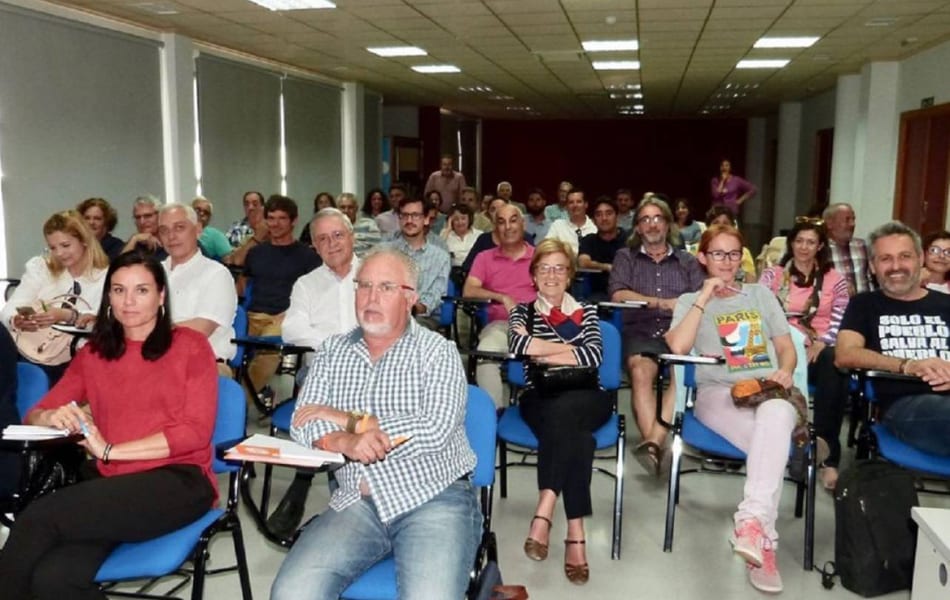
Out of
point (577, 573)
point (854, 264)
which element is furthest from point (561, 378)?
point (854, 264)

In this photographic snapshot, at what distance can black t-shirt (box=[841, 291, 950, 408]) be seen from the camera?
3266mm

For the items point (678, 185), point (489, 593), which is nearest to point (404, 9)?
point (489, 593)

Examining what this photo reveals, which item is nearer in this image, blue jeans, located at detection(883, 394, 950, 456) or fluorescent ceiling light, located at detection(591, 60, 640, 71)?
blue jeans, located at detection(883, 394, 950, 456)

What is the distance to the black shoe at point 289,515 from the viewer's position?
7.54ft

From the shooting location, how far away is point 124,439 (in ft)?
7.63

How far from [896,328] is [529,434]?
60.3 inches

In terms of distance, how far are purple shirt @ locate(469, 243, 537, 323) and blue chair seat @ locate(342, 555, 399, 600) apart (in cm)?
274

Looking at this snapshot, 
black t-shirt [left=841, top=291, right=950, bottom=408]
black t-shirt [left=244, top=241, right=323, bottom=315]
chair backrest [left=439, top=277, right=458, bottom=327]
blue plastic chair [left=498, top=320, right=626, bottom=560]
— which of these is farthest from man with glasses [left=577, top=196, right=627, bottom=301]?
black t-shirt [left=841, top=291, right=950, bottom=408]

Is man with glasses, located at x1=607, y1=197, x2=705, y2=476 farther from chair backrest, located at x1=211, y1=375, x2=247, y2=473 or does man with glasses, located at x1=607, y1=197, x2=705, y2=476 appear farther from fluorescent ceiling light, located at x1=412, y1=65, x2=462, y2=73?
fluorescent ceiling light, located at x1=412, y1=65, x2=462, y2=73

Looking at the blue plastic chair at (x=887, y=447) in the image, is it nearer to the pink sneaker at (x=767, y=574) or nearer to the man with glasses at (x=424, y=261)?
the pink sneaker at (x=767, y=574)

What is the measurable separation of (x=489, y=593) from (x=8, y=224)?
5590mm

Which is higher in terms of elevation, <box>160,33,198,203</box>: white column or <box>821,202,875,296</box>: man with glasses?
<box>160,33,198,203</box>: white column

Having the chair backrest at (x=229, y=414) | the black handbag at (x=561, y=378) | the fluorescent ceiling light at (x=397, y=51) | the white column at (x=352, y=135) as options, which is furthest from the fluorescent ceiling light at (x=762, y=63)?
the chair backrest at (x=229, y=414)

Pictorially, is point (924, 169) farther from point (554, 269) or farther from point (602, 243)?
point (554, 269)
